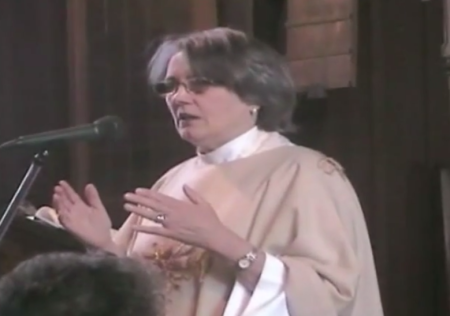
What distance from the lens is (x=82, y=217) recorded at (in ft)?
6.66

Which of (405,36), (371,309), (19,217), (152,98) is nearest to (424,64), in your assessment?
(405,36)

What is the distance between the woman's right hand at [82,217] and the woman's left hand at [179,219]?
7.1 inches

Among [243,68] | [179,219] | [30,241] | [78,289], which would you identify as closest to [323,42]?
[243,68]

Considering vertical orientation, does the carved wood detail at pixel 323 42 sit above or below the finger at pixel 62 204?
above

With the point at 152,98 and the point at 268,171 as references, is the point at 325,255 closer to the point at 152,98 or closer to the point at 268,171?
the point at 268,171

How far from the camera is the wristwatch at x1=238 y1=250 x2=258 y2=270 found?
1900 millimetres

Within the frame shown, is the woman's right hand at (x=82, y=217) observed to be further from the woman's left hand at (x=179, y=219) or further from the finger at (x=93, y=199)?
the woman's left hand at (x=179, y=219)

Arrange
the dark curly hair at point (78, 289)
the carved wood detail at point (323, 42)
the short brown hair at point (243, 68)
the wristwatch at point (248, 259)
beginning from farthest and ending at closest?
the carved wood detail at point (323, 42)
the short brown hair at point (243, 68)
the wristwatch at point (248, 259)
the dark curly hair at point (78, 289)

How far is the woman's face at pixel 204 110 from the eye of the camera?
6.88 ft

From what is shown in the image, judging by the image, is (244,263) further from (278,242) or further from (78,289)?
(78,289)

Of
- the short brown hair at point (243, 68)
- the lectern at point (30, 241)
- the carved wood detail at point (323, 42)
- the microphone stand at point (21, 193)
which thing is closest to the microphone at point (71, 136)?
the microphone stand at point (21, 193)

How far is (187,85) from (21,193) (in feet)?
2.02

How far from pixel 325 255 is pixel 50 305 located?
3.38 feet

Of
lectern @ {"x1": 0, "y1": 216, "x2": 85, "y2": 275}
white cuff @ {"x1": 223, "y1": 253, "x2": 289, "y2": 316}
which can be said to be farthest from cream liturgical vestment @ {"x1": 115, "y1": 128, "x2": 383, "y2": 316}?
lectern @ {"x1": 0, "y1": 216, "x2": 85, "y2": 275}
